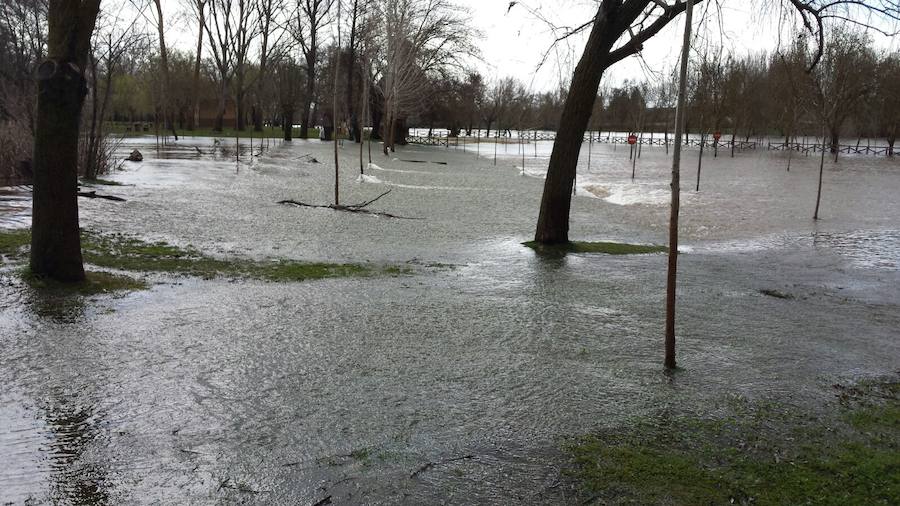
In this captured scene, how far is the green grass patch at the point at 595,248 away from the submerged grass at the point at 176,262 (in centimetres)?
347

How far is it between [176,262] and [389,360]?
486 cm

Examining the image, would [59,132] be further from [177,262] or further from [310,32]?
[310,32]

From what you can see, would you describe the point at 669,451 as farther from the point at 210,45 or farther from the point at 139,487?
the point at 210,45

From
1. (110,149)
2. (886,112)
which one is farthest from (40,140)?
(886,112)

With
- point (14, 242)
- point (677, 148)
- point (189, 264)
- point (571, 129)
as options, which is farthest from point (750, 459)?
point (14, 242)

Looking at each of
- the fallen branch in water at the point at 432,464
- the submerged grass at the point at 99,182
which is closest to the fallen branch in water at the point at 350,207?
the submerged grass at the point at 99,182

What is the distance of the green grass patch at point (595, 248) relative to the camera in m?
12.8

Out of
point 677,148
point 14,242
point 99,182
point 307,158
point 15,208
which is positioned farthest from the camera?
point 307,158

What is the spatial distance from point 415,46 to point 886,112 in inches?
1805

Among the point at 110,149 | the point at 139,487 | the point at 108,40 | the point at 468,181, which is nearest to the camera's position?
the point at 139,487

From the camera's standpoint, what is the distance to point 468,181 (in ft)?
94.8

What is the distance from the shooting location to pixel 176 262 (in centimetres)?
988

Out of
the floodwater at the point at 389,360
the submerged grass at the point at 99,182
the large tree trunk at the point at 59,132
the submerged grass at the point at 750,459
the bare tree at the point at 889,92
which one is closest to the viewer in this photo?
the submerged grass at the point at 750,459

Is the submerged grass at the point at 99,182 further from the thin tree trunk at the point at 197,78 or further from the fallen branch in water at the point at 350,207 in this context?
the thin tree trunk at the point at 197,78
